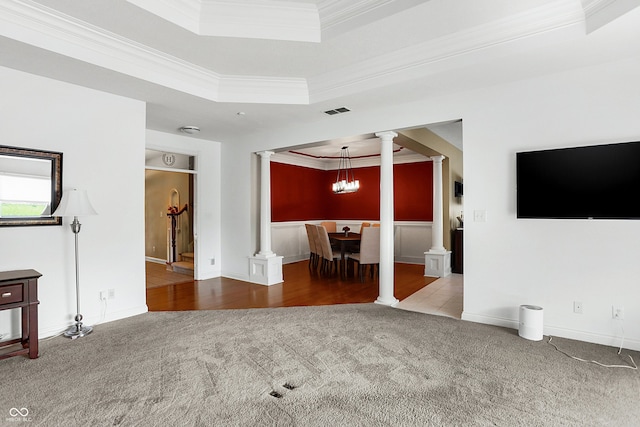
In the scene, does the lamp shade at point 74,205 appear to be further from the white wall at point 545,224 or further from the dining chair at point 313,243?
the dining chair at point 313,243

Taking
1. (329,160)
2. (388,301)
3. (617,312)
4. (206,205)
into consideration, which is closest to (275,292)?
(388,301)

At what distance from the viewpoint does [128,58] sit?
332 centimetres

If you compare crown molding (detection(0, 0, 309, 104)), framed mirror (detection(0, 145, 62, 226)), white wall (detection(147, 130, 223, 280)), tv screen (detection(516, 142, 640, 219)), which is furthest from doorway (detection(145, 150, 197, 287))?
tv screen (detection(516, 142, 640, 219))

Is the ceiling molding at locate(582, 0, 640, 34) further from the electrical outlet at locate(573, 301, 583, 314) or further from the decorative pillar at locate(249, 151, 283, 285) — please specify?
the decorative pillar at locate(249, 151, 283, 285)

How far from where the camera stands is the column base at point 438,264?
655 cm

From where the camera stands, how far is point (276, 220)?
26.9ft

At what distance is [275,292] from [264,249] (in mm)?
952

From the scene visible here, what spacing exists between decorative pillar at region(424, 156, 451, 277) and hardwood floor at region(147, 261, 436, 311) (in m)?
0.27

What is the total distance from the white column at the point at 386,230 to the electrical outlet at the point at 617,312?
2.25 meters

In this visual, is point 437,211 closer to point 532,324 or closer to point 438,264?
point 438,264

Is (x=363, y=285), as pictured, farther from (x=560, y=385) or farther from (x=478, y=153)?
(x=560, y=385)

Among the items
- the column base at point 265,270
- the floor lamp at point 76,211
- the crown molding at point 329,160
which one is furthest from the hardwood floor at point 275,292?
the crown molding at point 329,160

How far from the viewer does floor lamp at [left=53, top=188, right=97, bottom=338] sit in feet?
10.9

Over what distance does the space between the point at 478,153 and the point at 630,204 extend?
54.3 inches
